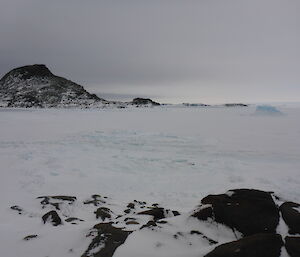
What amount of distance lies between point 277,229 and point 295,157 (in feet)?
33.7

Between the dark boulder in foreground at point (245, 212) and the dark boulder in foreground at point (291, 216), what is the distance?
0.11m

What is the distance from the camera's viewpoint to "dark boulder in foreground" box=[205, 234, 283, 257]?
10.6 ft

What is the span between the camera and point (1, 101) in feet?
516

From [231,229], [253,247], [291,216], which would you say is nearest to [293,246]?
[253,247]

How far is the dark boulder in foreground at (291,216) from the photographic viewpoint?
3.74 m

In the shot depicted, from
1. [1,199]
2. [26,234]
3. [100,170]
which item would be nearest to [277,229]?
[26,234]

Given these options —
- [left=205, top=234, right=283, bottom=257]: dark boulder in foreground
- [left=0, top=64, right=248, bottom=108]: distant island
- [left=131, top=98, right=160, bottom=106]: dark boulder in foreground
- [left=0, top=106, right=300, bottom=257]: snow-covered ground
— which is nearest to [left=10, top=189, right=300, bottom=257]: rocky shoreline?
[left=205, top=234, right=283, bottom=257]: dark boulder in foreground

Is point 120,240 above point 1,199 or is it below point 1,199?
above

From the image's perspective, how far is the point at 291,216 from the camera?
13.0 ft

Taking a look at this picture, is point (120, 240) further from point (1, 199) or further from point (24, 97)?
point (24, 97)

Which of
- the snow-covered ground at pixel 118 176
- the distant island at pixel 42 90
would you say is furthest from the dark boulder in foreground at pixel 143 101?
the snow-covered ground at pixel 118 176

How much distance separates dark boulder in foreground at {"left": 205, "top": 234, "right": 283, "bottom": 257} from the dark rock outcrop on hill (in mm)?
147454

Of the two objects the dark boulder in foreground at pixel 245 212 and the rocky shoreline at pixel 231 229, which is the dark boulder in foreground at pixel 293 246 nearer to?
the rocky shoreline at pixel 231 229

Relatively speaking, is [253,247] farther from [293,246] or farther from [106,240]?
[106,240]
